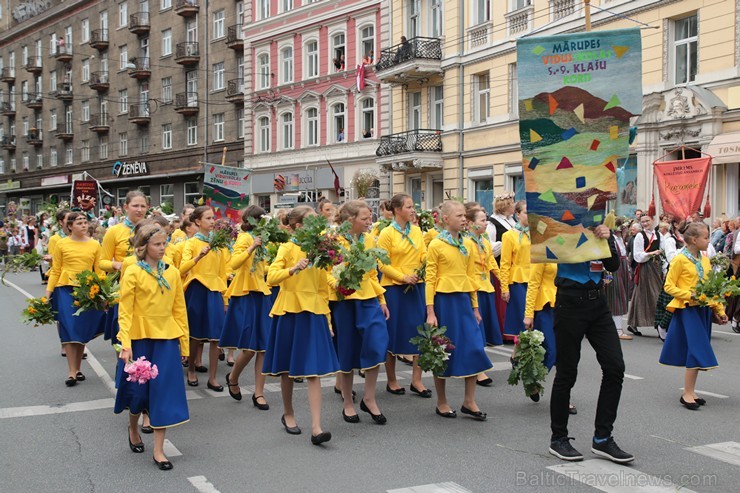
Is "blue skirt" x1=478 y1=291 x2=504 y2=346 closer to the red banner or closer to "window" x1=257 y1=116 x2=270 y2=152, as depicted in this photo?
the red banner

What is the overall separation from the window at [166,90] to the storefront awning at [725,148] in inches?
1439

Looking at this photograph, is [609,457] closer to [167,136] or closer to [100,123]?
[167,136]

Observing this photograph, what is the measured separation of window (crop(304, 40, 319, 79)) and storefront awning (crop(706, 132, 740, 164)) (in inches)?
874

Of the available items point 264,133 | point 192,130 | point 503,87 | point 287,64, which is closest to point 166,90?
point 192,130

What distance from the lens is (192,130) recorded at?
48.7 m

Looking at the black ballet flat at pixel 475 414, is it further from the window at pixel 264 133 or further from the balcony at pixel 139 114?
the balcony at pixel 139 114

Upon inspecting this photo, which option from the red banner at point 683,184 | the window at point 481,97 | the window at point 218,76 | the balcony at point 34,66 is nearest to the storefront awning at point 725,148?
the red banner at point 683,184

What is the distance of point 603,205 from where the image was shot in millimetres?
5875

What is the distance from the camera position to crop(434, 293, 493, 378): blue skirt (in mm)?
7512

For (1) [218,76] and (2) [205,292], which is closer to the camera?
(2) [205,292]

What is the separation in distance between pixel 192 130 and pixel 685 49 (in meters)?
32.4

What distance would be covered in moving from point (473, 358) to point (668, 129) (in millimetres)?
16753

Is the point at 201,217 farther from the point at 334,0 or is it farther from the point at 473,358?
the point at 334,0

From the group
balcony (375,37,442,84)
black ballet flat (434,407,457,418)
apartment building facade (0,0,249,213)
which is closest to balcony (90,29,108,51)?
apartment building facade (0,0,249,213)
